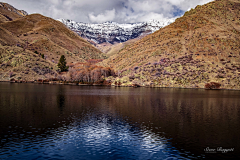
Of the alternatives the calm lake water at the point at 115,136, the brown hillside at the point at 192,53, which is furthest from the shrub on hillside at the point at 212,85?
the calm lake water at the point at 115,136

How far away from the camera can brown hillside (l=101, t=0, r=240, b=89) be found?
376 feet

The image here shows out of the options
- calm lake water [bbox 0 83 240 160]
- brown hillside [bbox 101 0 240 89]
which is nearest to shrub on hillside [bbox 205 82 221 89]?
brown hillside [bbox 101 0 240 89]

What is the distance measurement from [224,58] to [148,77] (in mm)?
46803

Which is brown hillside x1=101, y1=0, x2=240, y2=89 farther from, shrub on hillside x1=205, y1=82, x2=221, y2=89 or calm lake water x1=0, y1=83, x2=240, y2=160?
calm lake water x1=0, y1=83, x2=240, y2=160

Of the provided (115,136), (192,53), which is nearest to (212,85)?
(192,53)

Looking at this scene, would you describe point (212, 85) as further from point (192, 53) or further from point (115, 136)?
point (115, 136)

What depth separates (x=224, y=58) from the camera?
394 ft

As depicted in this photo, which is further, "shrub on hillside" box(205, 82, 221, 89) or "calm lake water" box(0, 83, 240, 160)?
"shrub on hillside" box(205, 82, 221, 89)

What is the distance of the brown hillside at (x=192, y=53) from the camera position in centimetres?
11450

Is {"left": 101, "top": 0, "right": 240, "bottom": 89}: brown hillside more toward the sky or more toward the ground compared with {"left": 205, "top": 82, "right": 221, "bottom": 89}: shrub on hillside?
more toward the sky

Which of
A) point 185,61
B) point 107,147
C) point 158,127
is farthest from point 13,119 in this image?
point 185,61

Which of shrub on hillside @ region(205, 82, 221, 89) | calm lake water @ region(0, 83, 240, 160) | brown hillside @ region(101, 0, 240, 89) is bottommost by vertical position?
calm lake water @ region(0, 83, 240, 160)

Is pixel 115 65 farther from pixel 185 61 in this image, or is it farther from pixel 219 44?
pixel 219 44

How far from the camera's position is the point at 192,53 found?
128 m
